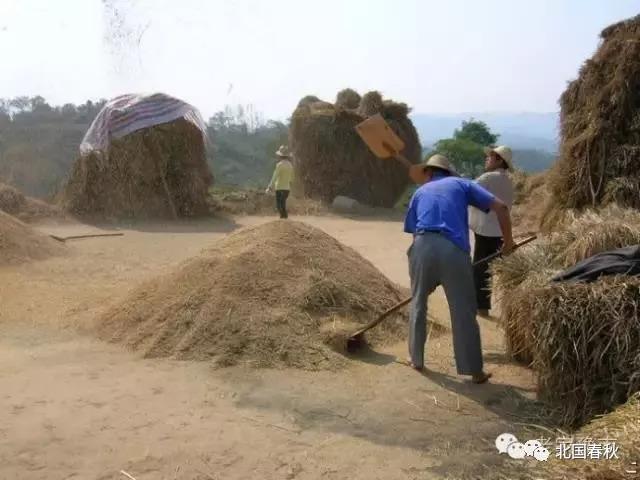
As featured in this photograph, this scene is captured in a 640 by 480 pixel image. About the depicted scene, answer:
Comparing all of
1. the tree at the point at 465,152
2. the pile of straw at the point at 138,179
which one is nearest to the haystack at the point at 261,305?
the pile of straw at the point at 138,179

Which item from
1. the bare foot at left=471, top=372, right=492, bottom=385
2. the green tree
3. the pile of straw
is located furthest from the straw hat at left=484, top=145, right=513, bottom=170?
the green tree

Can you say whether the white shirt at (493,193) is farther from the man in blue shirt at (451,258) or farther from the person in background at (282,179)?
the person in background at (282,179)

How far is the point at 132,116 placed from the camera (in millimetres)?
13172

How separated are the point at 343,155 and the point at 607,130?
9.37 meters

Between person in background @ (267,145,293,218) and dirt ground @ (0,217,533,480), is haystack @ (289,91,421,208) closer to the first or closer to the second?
person in background @ (267,145,293,218)

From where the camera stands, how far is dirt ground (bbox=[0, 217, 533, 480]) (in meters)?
3.29


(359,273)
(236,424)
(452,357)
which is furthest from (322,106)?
(236,424)

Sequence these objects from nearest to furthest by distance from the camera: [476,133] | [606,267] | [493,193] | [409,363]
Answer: [606,267], [409,363], [493,193], [476,133]

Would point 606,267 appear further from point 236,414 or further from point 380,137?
point 380,137

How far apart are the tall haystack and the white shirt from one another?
890 millimetres

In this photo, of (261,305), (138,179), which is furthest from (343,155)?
(261,305)

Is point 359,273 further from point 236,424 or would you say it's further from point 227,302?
point 236,424

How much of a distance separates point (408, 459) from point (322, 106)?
1308 centimetres

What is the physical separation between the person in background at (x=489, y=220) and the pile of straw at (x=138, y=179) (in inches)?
331
